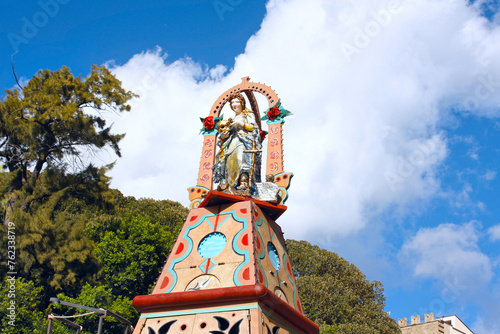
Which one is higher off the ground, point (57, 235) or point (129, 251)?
point (129, 251)

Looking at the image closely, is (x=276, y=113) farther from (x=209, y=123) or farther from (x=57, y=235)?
(x=57, y=235)

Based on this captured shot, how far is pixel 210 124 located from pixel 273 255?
373 centimetres

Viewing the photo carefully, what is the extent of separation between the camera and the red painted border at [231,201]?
9.35 m

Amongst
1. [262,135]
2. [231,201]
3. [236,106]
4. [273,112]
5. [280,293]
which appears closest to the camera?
[280,293]

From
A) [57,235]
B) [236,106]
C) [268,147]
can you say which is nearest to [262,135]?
[268,147]

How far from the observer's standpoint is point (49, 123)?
18.3 meters

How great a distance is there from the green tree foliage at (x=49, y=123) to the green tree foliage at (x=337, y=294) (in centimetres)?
1123

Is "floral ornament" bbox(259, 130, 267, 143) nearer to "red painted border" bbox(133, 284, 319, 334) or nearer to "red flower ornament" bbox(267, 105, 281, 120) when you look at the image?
"red flower ornament" bbox(267, 105, 281, 120)

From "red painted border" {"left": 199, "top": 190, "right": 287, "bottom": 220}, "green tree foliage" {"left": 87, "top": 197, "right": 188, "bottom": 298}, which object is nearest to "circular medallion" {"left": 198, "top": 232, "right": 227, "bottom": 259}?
"red painted border" {"left": 199, "top": 190, "right": 287, "bottom": 220}

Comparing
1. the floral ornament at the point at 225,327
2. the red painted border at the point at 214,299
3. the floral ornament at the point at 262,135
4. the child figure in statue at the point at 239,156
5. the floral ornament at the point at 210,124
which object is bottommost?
the floral ornament at the point at 225,327

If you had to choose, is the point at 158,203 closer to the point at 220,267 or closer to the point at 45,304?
the point at 45,304

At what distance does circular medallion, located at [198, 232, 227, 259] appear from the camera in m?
8.65

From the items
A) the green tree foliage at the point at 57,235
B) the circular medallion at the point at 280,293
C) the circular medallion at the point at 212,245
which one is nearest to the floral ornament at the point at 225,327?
the circular medallion at the point at 280,293

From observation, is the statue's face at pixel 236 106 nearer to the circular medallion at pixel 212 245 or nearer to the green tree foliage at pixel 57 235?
the circular medallion at pixel 212 245
